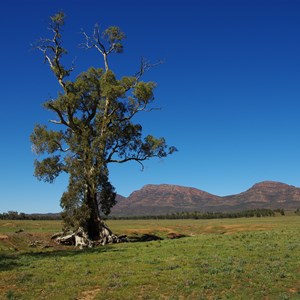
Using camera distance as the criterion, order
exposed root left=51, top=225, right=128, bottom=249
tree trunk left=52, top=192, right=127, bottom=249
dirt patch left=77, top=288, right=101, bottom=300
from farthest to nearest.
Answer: tree trunk left=52, top=192, right=127, bottom=249
exposed root left=51, top=225, right=128, bottom=249
dirt patch left=77, top=288, right=101, bottom=300

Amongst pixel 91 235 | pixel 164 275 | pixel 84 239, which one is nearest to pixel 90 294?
pixel 164 275

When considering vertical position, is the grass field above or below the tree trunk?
below

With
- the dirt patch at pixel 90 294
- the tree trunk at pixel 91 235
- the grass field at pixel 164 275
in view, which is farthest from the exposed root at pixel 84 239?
the dirt patch at pixel 90 294

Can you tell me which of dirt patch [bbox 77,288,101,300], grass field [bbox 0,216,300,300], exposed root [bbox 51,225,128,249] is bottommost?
dirt patch [bbox 77,288,101,300]

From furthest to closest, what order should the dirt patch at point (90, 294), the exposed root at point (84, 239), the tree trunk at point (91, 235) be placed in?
the tree trunk at point (91, 235), the exposed root at point (84, 239), the dirt patch at point (90, 294)

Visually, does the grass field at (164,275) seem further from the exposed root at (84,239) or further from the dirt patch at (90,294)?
the exposed root at (84,239)

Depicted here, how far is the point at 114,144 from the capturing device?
4778 centimetres

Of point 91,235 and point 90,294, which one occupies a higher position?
point 91,235

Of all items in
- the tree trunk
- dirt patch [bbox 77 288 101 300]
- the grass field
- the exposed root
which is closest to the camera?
dirt patch [bbox 77 288 101 300]

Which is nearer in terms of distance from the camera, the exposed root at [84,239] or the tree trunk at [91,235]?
the exposed root at [84,239]

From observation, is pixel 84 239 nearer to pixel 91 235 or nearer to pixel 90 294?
pixel 91 235

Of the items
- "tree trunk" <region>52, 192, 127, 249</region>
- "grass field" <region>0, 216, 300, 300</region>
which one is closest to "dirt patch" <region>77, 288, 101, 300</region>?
"grass field" <region>0, 216, 300, 300</region>

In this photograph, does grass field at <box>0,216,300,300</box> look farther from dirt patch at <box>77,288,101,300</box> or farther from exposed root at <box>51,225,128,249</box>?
exposed root at <box>51,225,128,249</box>

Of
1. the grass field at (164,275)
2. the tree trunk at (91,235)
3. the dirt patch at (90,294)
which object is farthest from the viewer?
the tree trunk at (91,235)
